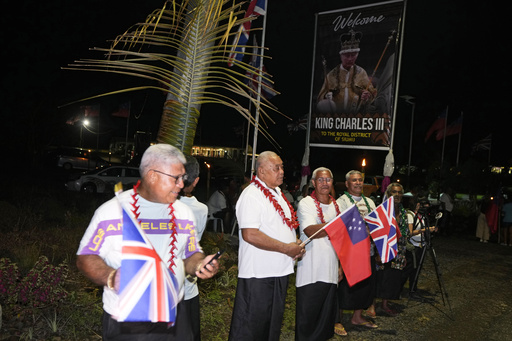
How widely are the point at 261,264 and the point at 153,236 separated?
1.57 m

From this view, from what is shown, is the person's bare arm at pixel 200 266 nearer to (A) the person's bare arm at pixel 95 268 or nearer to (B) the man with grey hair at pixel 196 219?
(A) the person's bare arm at pixel 95 268

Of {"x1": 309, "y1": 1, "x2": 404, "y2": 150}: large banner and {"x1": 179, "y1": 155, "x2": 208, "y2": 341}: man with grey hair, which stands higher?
{"x1": 309, "y1": 1, "x2": 404, "y2": 150}: large banner

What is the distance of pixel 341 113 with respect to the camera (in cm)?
960

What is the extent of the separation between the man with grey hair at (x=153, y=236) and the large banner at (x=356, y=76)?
740 centimetres

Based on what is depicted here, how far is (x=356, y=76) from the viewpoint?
938 centimetres

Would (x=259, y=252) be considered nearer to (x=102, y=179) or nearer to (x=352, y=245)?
(x=352, y=245)

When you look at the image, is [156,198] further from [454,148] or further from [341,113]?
[454,148]

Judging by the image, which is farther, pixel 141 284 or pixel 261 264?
pixel 261 264

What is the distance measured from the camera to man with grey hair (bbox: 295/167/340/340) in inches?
174

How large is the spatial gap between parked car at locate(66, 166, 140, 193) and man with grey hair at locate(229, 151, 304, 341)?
1603cm

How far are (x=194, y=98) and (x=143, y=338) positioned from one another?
58.5 inches

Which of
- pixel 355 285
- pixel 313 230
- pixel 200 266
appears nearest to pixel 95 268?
pixel 200 266

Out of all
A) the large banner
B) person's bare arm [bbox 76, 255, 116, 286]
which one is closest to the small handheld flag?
person's bare arm [bbox 76, 255, 116, 286]

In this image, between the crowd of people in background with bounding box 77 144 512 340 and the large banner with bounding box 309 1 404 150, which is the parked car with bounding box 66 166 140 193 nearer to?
the large banner with bounding box 309 1 404 150
